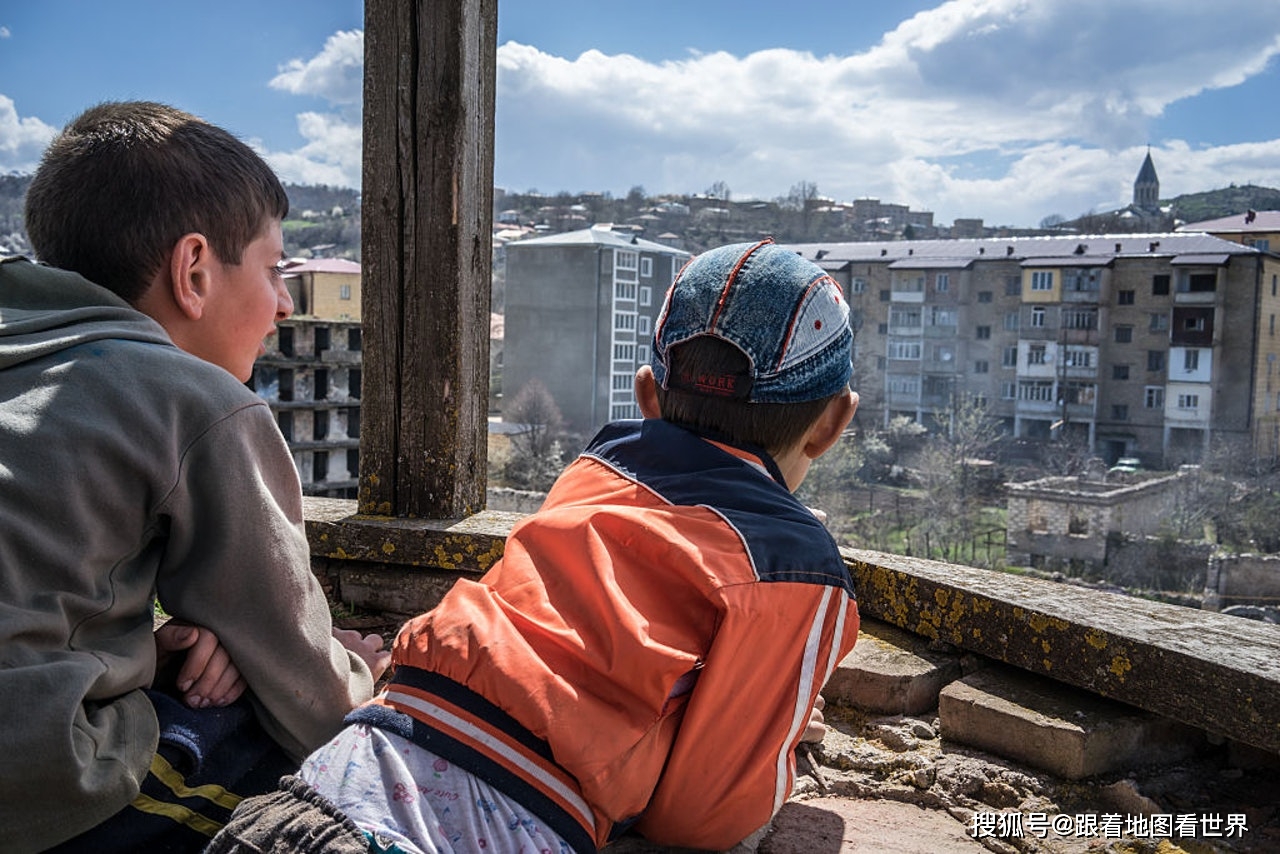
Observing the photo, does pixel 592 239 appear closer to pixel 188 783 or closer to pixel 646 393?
pixel 646 393

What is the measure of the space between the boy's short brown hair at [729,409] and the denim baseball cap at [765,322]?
0.01m

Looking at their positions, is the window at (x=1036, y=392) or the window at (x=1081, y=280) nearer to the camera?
the window at (x=1081, y=280)

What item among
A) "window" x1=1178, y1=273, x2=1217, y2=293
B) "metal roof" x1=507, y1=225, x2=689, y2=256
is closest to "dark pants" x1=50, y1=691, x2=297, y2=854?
"metal roof" x1=507, y1=225, x2=689, y2=256

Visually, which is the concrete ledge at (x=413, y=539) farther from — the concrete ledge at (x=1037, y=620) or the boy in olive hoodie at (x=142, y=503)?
the boy in olive hoodie at (x=142, y=503)

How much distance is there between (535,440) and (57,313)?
25171 millimetres

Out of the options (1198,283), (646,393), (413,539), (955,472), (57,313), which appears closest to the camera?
(57,313)

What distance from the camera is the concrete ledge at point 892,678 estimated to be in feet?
7.50

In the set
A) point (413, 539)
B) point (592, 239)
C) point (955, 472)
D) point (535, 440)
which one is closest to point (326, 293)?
point (592, 239)

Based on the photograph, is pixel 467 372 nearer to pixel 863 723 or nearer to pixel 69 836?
pixel 863 723

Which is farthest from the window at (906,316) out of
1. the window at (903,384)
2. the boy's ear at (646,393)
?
the boy's ear at (646,393)

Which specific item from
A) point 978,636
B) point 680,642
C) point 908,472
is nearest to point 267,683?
point 680,642

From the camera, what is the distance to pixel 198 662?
1.36 metres

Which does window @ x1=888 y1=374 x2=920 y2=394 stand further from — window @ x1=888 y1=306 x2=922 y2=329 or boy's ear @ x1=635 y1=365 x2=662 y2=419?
boy's ear @ x1=635 y1=365 x2=662 y2=419

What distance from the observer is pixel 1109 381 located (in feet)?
105
